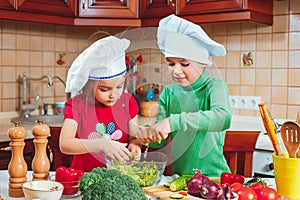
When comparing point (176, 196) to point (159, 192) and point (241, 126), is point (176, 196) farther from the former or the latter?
point (241, 126)

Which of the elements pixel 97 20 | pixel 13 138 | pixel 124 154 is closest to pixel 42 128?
pixel 13 138

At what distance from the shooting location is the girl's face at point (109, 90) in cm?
138

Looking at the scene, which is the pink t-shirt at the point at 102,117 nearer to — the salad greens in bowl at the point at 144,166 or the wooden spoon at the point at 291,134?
the salad greens in bowl at the point at 144,166

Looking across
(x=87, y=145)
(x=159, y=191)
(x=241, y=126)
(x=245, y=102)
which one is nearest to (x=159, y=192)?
(x=159, y=191)

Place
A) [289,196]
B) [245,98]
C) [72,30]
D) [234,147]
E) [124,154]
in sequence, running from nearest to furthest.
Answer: [289,196] < [124,154] < [234,147] < [245,98] < [72,30]

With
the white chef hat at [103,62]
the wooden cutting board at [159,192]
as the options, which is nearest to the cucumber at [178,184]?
the wooden cutting board at [159,192]

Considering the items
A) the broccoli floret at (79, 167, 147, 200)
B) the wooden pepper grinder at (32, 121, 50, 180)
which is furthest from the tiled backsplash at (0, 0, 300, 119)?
the broccoli floret at (79, 167, 147, 200)

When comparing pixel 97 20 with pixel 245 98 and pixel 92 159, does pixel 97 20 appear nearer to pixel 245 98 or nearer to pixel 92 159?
pixel 245 98

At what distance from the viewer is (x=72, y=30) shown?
129 inches

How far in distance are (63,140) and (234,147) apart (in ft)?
2.29

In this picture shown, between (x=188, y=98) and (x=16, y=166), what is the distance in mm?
541

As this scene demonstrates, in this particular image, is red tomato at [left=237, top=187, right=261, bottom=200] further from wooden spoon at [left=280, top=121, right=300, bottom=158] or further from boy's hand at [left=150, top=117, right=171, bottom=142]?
boy's hand at [left=150, top=117, right=171, bottom=142]

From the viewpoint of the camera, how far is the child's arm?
137 centimetres

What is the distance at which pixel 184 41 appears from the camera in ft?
4.76
